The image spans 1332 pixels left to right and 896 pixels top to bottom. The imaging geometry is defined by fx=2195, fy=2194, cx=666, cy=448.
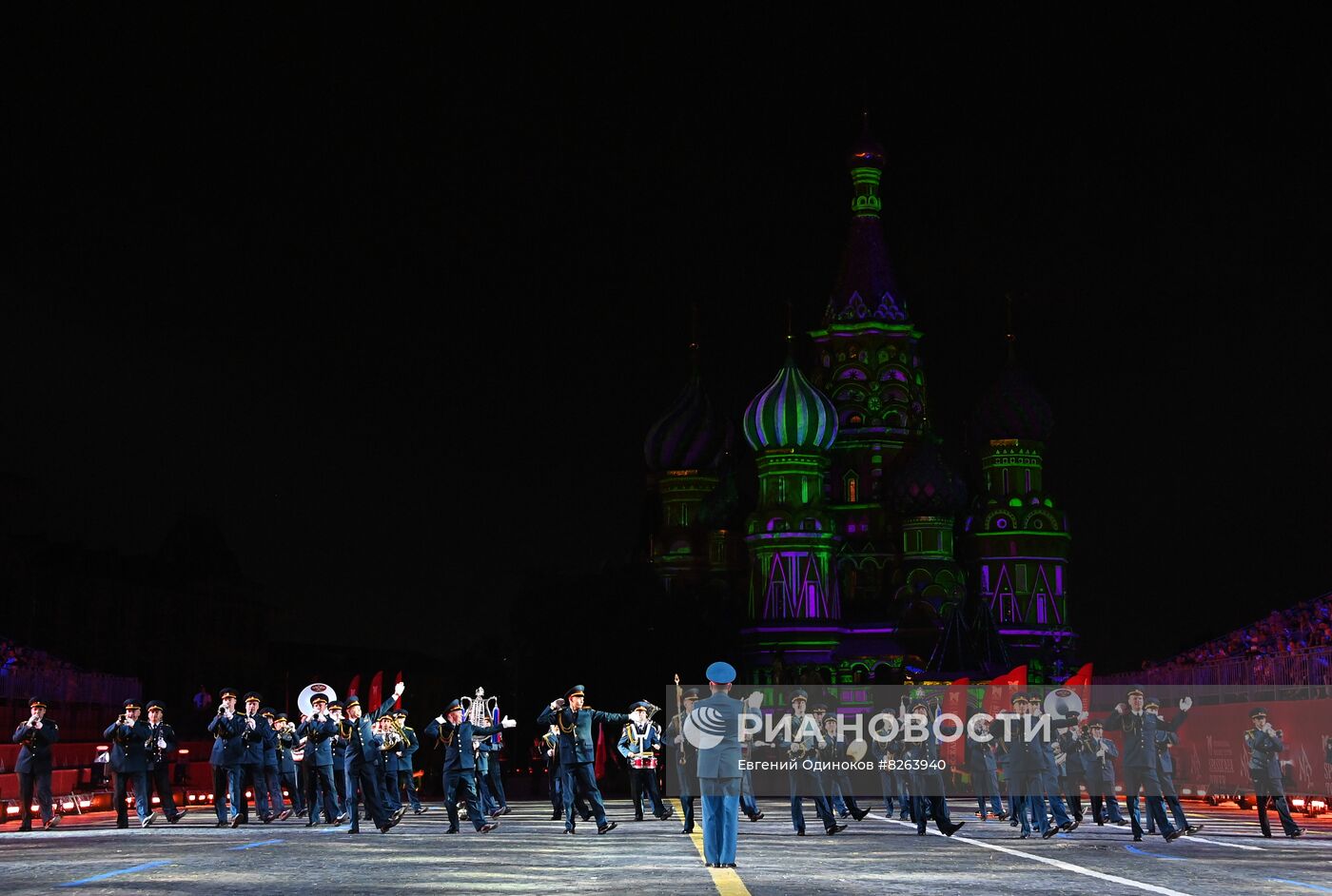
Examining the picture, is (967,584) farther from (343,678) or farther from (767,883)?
(767,883)

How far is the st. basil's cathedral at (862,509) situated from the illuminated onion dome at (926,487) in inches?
3.7

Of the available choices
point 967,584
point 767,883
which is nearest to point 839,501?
point 967,584

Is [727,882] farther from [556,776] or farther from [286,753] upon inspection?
[286,753]

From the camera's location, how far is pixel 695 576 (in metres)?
128

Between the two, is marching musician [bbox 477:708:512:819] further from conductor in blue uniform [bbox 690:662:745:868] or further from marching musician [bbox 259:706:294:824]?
conductor in blue uniform [bbox 690:662:745:868]

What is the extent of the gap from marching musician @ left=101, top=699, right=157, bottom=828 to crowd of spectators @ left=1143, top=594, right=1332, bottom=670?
1898 centimetres

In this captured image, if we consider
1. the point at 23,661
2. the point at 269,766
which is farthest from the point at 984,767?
the point at 23,661

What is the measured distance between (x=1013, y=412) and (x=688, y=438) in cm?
1962

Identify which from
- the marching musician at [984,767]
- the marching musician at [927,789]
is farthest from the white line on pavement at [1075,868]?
the marching musician at [984,767]

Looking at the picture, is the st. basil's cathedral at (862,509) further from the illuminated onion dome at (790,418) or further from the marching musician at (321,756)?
the marching musician at (321,756)

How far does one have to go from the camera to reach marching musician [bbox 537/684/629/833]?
27062 millimetres

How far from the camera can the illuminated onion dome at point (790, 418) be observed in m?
120

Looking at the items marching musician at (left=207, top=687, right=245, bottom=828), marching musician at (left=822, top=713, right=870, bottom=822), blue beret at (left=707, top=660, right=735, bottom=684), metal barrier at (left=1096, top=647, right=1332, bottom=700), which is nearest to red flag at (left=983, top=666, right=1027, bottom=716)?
metal barrier at (left=1096, top=647, right=1332, bottom=700)

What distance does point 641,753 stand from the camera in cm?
3158
